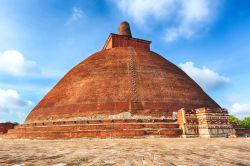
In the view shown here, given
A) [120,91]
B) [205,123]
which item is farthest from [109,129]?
[205,123]

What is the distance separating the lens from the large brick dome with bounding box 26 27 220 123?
46.4ft

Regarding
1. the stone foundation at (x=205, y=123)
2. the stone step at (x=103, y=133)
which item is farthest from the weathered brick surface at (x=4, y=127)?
the stone foundation at (x=205, y=123)

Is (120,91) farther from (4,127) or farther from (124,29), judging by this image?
(4,127)

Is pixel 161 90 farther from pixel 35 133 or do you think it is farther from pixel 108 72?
pixel 35 133

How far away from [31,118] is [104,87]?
7.11m

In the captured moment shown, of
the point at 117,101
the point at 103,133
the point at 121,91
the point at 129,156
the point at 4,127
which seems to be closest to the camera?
the point at 129,156

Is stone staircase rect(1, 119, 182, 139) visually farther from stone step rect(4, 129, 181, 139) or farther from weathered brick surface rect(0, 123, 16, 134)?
weathered brick surface rect(0, 123, 16, 134)

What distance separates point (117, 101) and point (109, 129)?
2.62m

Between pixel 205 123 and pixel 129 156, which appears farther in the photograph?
pixel 205 123

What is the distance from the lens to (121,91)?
14977 millimetres

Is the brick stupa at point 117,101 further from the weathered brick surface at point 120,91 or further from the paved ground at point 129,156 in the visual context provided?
the paved ground at point 129,156

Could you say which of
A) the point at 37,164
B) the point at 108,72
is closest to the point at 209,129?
the point at 108,72

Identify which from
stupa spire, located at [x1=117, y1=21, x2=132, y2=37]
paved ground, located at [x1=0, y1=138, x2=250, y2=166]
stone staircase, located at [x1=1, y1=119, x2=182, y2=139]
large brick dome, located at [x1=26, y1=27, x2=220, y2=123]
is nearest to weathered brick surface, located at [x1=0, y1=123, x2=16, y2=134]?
large brick dome, located at [x1=26, y1=27, x2=220, y2=123]

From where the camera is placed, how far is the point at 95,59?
19281 mm
